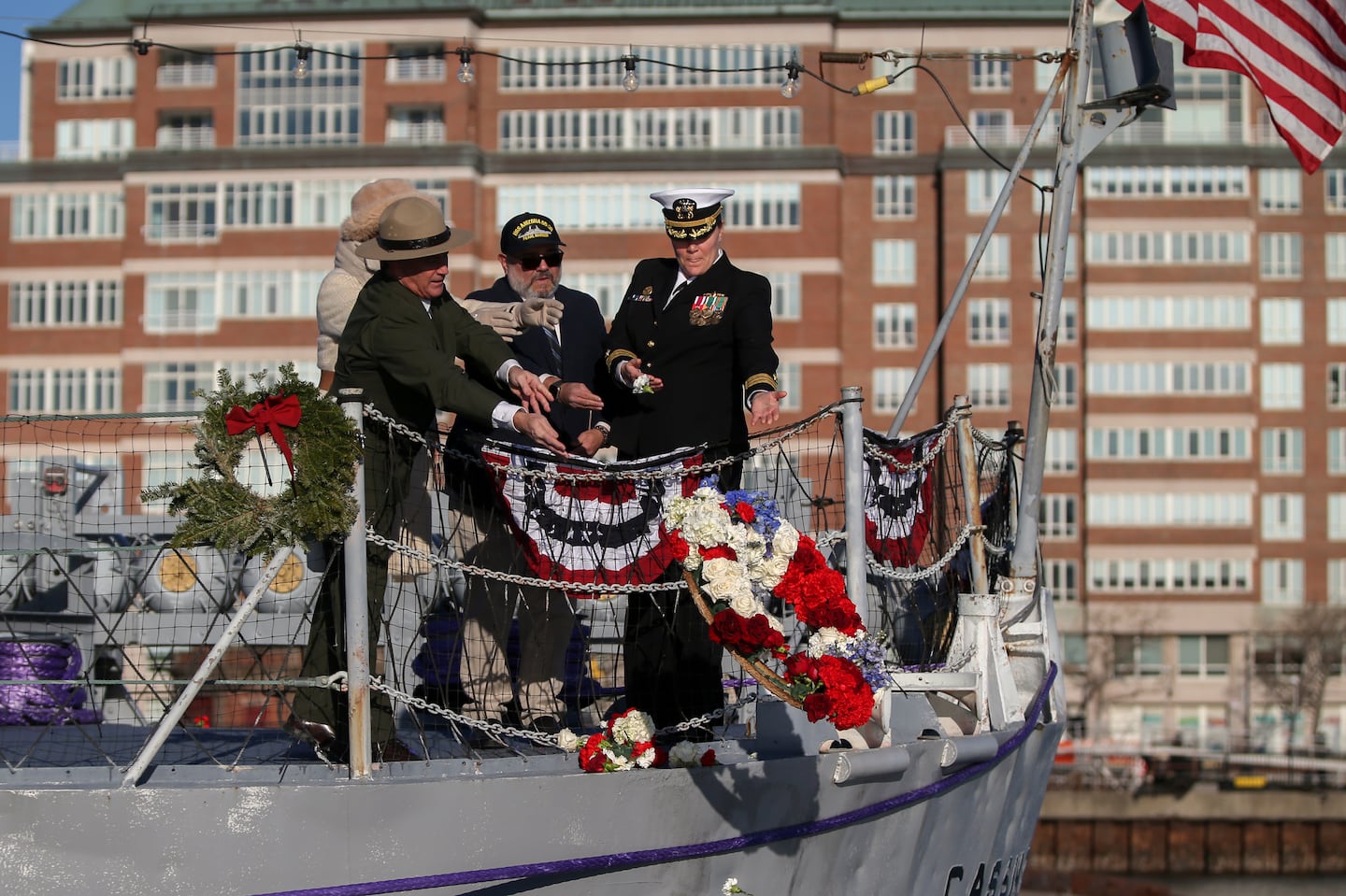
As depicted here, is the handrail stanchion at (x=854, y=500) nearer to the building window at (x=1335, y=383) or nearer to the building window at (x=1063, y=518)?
the building window at (x=1063, y=518)

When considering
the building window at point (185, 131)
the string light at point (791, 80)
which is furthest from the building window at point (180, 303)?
the string light at point (791, 80)

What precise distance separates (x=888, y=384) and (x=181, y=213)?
87.0 feet

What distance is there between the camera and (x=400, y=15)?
61750 mm

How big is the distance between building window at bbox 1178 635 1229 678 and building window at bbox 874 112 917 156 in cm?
2119

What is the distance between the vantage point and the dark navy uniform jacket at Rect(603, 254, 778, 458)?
742cm

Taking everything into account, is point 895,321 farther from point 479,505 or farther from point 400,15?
point 479,505

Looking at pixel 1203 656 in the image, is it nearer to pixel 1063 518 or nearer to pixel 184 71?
pixel 1063 518

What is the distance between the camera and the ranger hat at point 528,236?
826 cm

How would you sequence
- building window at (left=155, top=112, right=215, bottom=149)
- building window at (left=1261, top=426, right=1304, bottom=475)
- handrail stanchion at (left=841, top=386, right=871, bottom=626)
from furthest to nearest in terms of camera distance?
building window at (left=1261, top=426, right=1304, bottom=475)
building window at (left=155, top=112, right=215, bottom=149)
handrail stanchion at (left=841, top=386, right=871, bottom=626)

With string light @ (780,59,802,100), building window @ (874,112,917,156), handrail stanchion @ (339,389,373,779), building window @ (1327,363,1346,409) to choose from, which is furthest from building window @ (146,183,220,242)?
handrail stanchion @ (339,389,373,779)

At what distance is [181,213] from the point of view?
6225 cm

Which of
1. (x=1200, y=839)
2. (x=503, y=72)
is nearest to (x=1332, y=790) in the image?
(x=1200, y=839)

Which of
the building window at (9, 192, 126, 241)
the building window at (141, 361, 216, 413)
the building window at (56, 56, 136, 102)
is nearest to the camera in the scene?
the building window at (141, 361, 216, 413)

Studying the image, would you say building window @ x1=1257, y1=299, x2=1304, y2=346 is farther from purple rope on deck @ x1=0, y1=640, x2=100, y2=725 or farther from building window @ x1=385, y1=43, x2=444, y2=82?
purple rope on deck @ x1=0, y1=640, x2=100, y2=725
